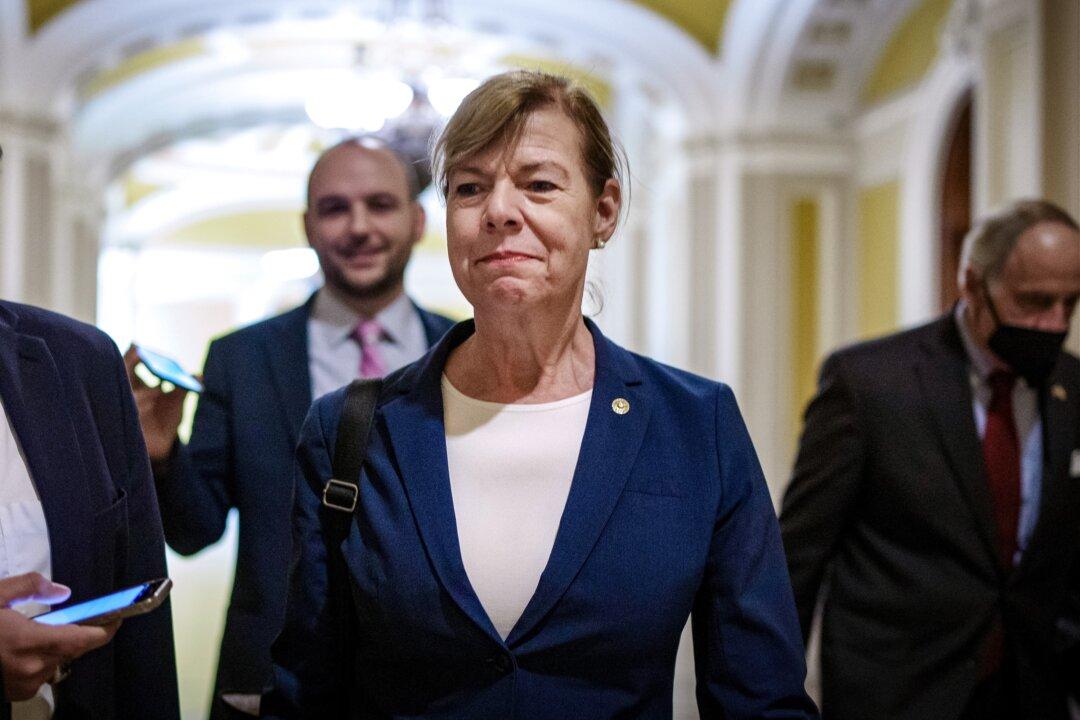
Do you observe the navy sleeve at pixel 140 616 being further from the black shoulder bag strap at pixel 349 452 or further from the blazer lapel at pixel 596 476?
the blazer lapel at pixel 596 476

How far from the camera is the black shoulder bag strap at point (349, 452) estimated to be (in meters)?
2.04

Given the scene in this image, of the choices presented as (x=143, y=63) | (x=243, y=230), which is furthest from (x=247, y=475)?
(x=243, y=230)

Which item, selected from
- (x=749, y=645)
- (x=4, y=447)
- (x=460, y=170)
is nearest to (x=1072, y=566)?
(x=749, y=645)

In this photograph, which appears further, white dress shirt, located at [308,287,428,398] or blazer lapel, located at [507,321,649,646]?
white dress shirt, located at [308,287,428,398]

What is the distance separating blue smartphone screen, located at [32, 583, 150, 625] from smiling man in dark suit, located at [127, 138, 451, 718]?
2.98 feet

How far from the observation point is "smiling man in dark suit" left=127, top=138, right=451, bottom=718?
275 centimetres

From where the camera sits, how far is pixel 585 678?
1.93 m

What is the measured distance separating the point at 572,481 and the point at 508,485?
0.10 m

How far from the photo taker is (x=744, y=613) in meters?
1.99

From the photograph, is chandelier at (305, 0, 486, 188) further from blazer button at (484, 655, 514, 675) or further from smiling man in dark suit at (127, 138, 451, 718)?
blazer button at (484, 655, 514, 675)

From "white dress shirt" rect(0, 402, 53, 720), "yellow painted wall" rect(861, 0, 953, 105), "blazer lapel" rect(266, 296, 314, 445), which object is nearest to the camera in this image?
"white dress shirt" rect(0, 402, 53, 720)

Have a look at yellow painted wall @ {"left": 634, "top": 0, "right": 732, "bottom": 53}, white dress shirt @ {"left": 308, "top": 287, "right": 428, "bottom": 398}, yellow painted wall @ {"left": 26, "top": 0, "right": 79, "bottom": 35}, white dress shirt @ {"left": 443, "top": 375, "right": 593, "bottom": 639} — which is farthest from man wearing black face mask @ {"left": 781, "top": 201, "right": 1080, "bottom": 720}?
yellow painted wall @ {"left": 26, "top": 0, "right": 79, "bottom": 35}

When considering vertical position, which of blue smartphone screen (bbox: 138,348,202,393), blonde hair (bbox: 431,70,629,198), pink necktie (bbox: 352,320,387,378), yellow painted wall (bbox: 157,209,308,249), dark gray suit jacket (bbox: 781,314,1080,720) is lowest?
dark gray suit jacket (bbox: 781,314,1080,720)

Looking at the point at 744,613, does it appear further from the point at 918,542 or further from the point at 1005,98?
the point at 1005,98
